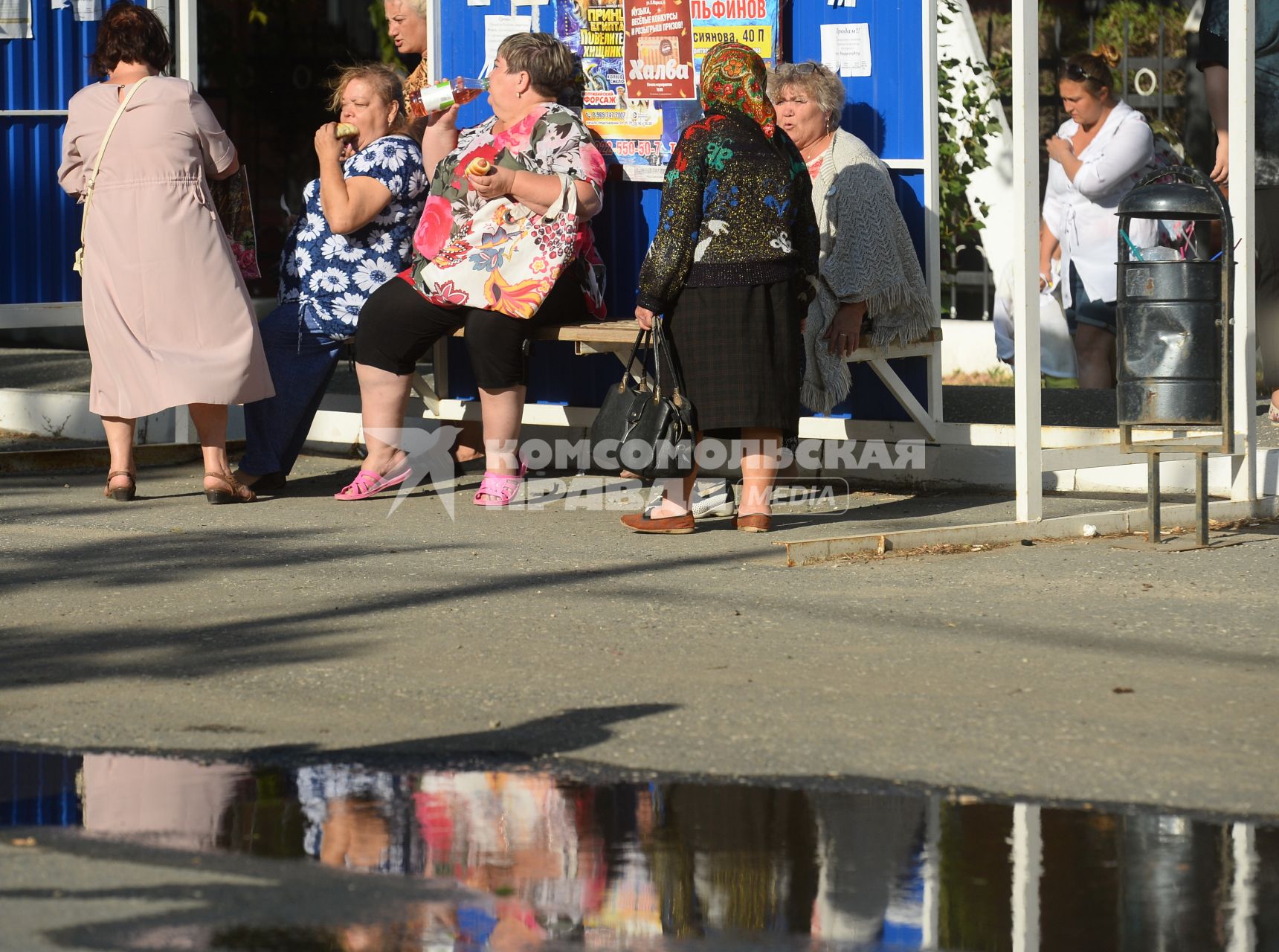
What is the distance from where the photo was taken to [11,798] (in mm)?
4363

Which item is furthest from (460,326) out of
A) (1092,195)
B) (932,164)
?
(1092,195)

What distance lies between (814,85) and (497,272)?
4.64 feet

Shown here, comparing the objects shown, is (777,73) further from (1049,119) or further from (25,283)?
(1049,119)

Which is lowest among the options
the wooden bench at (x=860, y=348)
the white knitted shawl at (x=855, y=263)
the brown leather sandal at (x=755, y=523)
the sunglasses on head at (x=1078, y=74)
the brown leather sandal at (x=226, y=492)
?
the brown leather sandal at (x=755, y=523)

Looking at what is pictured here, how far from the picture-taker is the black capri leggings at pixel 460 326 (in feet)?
27.0

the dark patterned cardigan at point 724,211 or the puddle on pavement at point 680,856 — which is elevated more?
the dark patterned cardigan at point 724,211

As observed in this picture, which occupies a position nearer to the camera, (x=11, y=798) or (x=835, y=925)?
(x=835, y=925)

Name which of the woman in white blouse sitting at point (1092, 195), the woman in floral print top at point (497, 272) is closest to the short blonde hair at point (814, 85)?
the woman in floral print top at point (497, 272)

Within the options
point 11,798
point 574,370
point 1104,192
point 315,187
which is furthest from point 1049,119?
point 11,798

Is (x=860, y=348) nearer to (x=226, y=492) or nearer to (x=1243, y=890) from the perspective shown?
(x=226, y=492)

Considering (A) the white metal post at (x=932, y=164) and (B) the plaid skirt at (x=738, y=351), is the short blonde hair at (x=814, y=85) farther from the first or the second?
(B) the plaid skirt at (x=738, y=351)

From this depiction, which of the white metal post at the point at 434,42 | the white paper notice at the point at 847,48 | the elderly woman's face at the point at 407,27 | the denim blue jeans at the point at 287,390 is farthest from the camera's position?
the elderly woman's face at the point at 407,27

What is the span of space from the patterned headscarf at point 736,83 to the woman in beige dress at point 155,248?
2.07 meters

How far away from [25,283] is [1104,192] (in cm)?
525
